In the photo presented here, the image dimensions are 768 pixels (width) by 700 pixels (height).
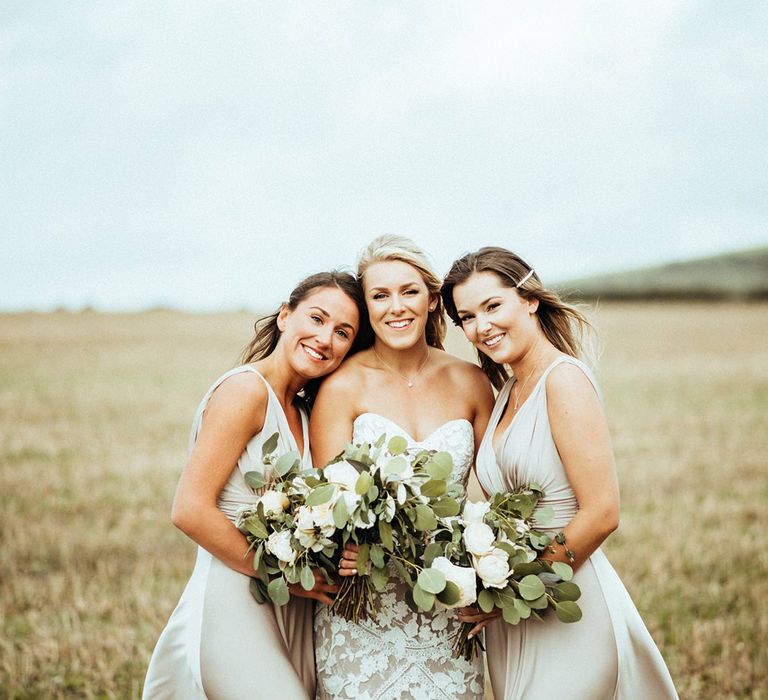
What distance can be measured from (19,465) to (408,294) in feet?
31.5

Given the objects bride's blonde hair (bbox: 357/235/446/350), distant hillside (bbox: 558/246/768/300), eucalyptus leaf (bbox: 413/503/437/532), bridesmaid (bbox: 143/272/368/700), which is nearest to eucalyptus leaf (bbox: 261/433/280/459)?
bridesmaid (bbox: 143/272/368/700)

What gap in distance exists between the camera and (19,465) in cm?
1227

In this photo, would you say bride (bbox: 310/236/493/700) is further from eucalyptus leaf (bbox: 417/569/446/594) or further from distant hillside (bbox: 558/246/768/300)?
distant hillside (bbox: 558/246/768/300)

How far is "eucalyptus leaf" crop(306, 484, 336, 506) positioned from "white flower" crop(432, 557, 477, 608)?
22.0 inches

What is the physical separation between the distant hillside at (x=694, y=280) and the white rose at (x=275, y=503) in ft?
155

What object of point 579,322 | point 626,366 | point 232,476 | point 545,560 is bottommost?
point 626,366

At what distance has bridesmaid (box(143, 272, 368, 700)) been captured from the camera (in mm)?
4070

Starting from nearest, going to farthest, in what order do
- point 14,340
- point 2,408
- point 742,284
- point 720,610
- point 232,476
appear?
point 232,476 < point 720,610 < point 2,408 < point 14,340 < point 742,284

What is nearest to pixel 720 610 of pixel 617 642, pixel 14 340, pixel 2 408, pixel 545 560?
pixel 617 642

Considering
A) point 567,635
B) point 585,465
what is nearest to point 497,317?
point 585,465

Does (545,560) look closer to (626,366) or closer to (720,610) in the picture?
(720,610)

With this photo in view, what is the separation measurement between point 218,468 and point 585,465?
1845mm

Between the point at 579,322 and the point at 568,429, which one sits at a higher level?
the point at 579,322

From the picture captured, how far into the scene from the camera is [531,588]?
3.67m
